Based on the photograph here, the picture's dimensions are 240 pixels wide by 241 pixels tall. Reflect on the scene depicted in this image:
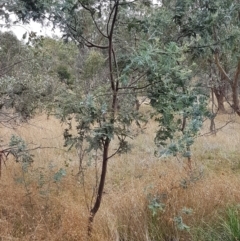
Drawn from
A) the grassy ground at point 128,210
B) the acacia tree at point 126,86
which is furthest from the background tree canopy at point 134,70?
the grassy ground at point 128,210

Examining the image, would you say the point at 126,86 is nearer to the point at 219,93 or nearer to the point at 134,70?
the point at 134,70

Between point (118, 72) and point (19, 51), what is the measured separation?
3.33 m

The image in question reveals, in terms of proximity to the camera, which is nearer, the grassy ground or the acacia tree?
the acacia tree

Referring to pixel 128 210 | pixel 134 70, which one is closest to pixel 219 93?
pixel 128 210

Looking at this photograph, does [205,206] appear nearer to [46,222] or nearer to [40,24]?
[46,222]

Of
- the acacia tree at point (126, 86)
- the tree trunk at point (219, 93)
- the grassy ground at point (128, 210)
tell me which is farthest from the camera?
the tree trunk at point (219, 93)

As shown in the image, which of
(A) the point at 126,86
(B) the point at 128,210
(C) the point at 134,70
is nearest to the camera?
(C) the point at 134,70

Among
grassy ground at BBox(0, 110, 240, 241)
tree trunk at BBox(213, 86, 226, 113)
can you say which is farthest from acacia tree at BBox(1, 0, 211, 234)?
tree trunk at BBox(213, 86, 226, 113)

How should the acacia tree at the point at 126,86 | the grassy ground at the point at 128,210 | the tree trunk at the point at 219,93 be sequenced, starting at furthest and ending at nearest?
the tree trunk at the point at 219,93, the grassy ground at the point at 128,210, the acacia tree at the point at 126,86

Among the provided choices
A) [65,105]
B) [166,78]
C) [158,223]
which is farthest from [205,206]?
[65,105]

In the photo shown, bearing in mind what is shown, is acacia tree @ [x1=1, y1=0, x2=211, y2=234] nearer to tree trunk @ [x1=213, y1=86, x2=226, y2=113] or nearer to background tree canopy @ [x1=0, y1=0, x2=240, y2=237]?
background tree canopy @ [x1=0, y1=0, x2=240, y2=237]

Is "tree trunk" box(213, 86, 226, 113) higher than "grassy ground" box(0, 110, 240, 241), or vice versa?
"tree trunk" box(213, 86, 226, 113)

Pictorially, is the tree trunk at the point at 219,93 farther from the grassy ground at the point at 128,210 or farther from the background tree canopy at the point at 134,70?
the background tree canopy at the point at 134,70

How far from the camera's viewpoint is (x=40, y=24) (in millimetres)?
2572
